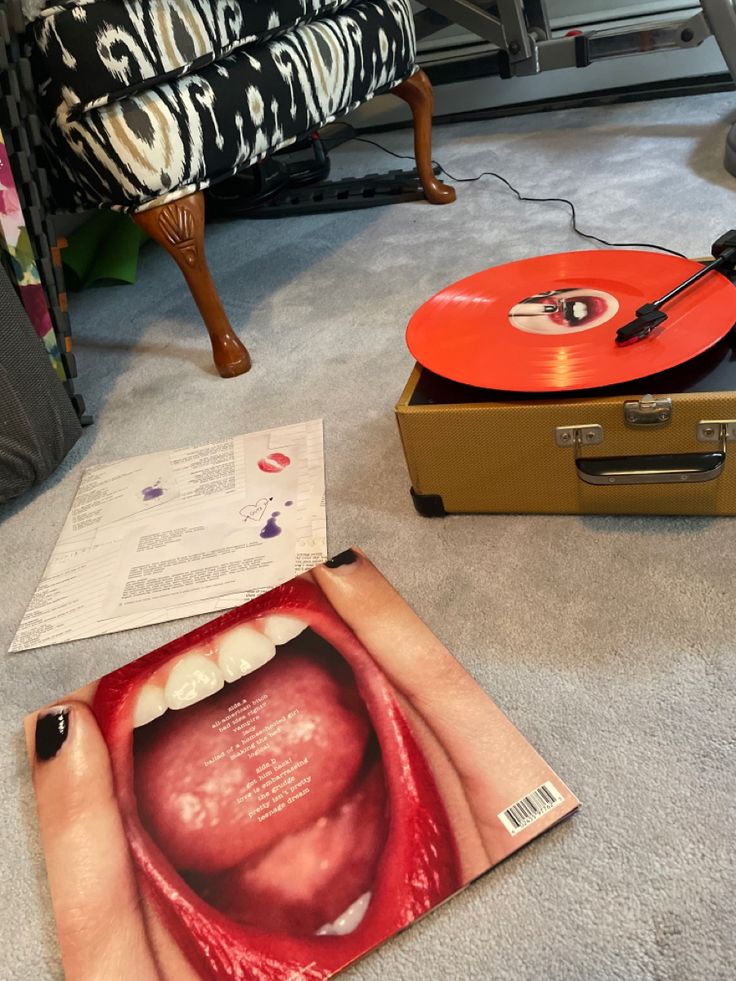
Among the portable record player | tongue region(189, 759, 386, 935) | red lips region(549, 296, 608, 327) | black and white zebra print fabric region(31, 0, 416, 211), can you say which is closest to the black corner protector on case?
the portable record player

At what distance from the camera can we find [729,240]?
0.81 meters

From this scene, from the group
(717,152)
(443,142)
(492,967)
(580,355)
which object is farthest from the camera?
(443,142)

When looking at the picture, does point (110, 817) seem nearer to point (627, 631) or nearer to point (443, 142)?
point (627, 631)

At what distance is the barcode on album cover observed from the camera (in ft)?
Answer: 1.77

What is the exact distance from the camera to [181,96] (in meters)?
1.04

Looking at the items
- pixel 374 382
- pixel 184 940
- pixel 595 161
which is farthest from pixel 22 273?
pixel 595 161

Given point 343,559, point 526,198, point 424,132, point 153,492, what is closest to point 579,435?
point 343,559

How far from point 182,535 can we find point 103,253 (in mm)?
965

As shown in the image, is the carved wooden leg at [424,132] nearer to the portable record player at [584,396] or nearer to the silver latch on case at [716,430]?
the portable record player at [584,396]

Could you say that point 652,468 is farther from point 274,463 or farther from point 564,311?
point 274,463

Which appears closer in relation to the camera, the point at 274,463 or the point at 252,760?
the point at 252,760

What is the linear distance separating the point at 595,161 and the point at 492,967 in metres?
Result: 1.48

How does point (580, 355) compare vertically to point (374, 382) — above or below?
above

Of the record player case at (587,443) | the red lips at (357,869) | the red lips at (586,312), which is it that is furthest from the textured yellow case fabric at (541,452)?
A: the red lips at (357,869)
